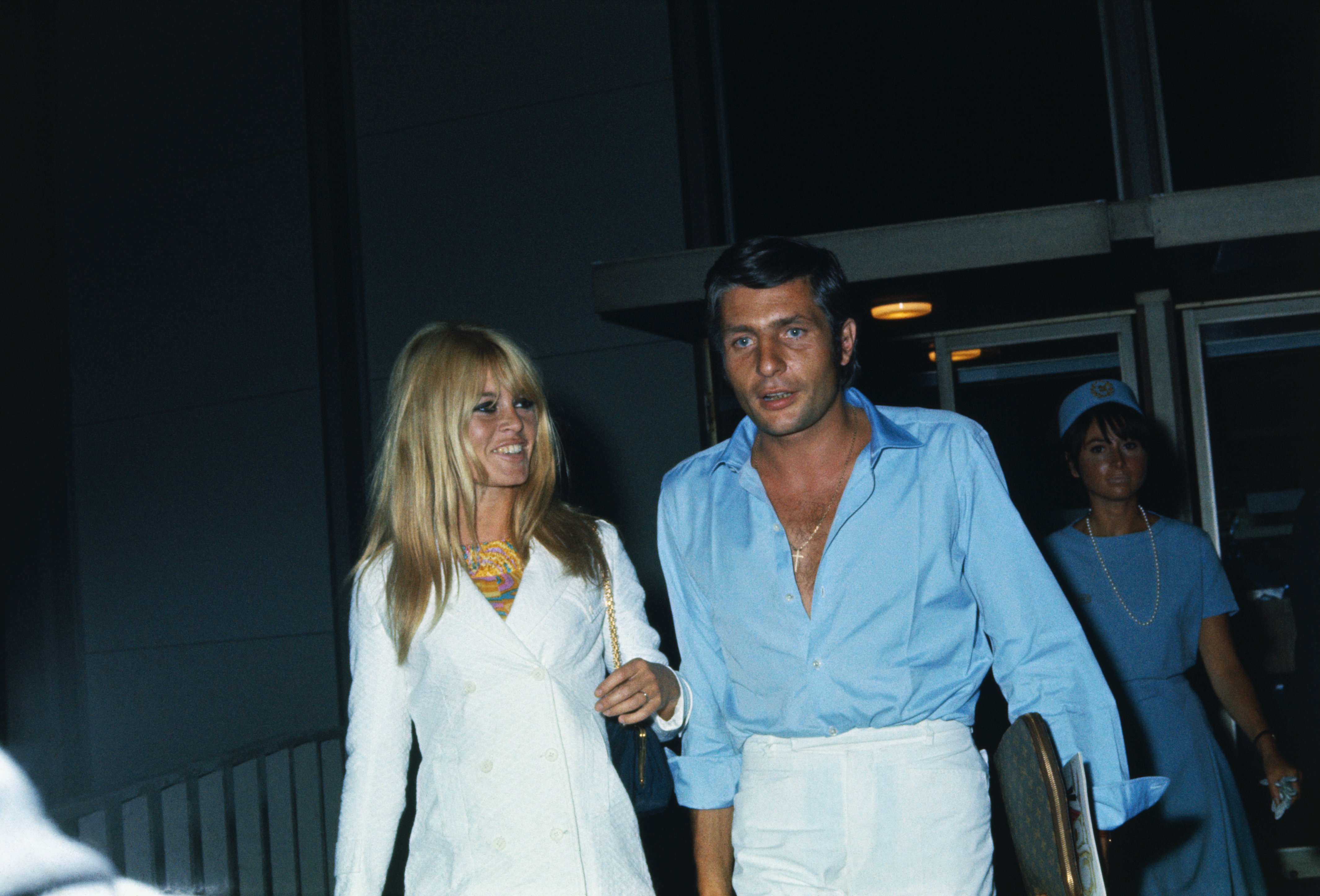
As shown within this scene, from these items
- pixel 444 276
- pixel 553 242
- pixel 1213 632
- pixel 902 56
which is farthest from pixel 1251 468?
pixel 444 276

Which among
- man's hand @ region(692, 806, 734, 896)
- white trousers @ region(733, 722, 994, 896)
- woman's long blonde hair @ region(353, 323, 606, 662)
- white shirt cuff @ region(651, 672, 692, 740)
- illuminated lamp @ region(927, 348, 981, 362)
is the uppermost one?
illuminated lamp @ region(927, 348, 981, 362)

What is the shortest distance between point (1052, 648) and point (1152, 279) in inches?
127

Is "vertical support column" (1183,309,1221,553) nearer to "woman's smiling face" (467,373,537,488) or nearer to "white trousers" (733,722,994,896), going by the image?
"white trousers" (733,722,994,896)

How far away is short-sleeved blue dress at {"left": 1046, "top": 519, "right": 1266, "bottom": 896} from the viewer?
318cm

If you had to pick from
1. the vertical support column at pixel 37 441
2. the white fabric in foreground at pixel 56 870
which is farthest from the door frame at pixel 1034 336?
the vertical support column at pixel 37 441

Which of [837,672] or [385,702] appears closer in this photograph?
[837,672]

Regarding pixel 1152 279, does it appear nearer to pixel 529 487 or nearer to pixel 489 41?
pixel 529 487

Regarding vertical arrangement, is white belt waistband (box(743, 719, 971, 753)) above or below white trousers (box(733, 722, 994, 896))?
above

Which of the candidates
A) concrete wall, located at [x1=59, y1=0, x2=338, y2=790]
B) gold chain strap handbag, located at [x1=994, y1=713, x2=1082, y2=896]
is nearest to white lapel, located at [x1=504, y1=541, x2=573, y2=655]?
gold chain strap handbag, located at [x1=994, y1=713, x2=1082, y2=896]

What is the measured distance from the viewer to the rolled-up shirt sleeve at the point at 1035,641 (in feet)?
6.20

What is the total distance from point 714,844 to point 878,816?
0.53m

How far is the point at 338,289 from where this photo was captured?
5.73 metres

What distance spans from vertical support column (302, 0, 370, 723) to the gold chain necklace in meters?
4.02

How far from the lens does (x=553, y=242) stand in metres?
5.57
